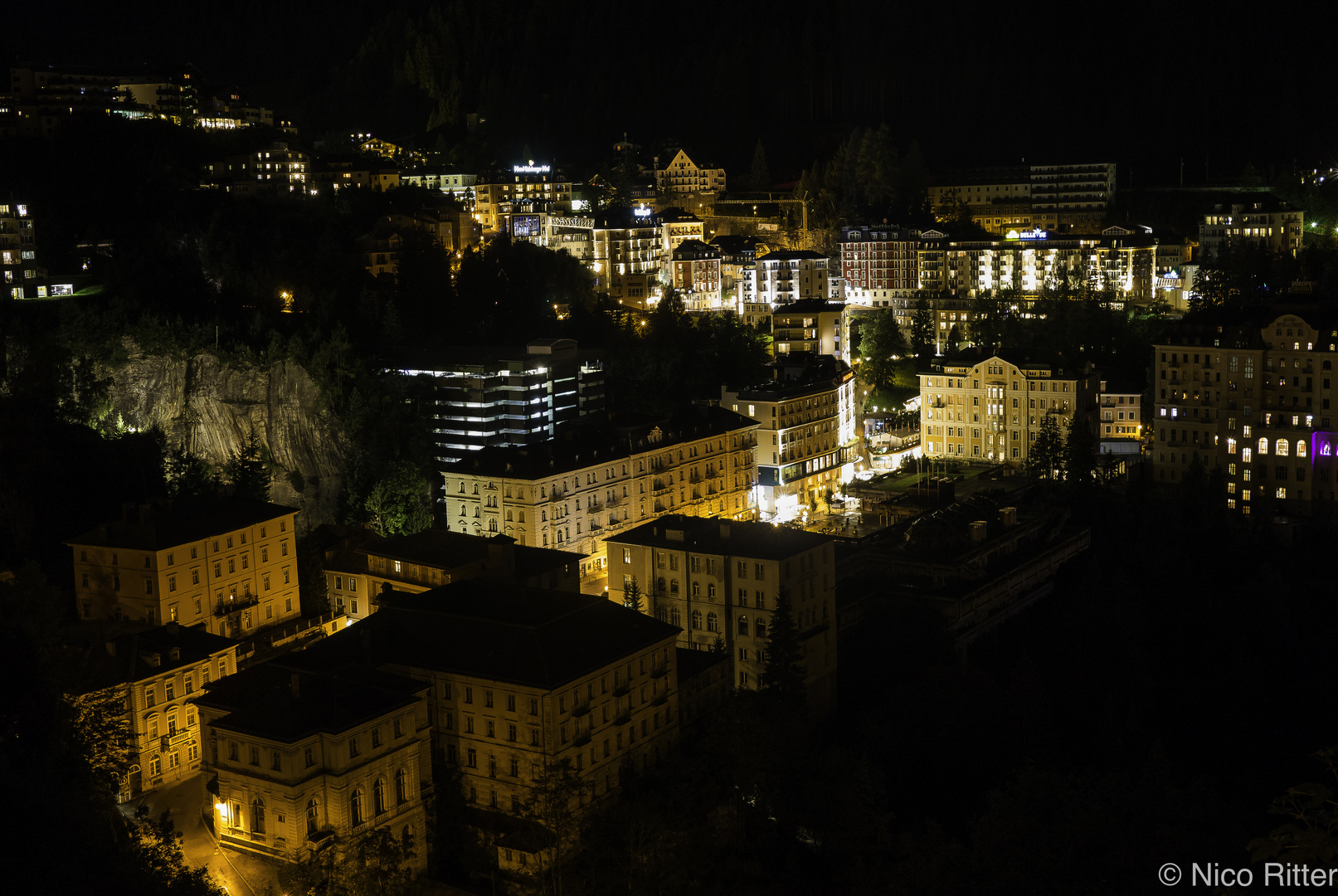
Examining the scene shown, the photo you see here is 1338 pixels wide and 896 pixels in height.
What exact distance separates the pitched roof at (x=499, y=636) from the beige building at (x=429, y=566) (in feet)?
17.1

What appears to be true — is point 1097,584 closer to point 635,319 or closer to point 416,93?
point 635,319

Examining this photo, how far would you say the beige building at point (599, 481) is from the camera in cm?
4325

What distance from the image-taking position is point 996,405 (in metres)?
62.3

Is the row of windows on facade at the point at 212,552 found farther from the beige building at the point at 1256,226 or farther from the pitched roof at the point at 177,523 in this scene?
the beige building at the point at 1256,226

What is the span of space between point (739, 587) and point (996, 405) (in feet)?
104

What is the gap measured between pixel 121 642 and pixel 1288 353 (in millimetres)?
47441

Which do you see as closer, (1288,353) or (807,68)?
(1288,353)

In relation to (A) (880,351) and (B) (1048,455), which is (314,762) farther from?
(A) (880,351)

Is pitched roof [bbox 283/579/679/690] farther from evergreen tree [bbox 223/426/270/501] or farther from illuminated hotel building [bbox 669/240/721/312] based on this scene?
illuminated hotel building [bbox 669/240/721/312]

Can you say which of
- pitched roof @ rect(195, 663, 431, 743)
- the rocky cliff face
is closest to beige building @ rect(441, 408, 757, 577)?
the rocky cliff face

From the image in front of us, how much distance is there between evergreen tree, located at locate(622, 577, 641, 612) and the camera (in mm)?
35406

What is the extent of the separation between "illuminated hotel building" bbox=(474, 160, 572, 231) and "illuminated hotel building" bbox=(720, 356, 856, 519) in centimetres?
2762

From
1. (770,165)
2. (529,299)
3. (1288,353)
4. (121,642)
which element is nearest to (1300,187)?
(1288,353)

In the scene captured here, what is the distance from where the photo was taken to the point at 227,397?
53031 millimetres
